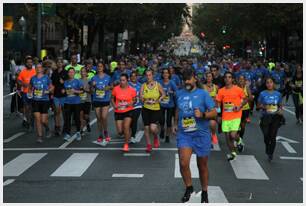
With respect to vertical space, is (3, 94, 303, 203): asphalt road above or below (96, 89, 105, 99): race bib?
below

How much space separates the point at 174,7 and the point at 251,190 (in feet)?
130

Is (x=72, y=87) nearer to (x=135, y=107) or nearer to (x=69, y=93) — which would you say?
(x=69, y=93)

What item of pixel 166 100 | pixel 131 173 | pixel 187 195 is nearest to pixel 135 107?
pixel 166 100

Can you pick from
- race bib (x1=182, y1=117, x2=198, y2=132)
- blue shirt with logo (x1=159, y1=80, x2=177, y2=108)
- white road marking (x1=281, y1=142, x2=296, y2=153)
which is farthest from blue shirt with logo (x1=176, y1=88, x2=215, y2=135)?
blue shirt with logo (x1=159, y1=80, x2=177, y2=108)

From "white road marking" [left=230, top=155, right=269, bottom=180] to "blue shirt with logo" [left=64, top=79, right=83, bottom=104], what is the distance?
3.93m

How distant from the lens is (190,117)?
8227 mm

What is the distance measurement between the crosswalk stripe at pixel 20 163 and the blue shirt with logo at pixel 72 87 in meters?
2.19

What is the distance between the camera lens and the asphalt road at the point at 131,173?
858 cm

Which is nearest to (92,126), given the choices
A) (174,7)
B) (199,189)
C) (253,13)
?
(199,189)

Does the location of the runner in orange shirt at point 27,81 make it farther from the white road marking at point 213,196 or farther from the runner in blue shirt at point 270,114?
the white road marking at point 213,196

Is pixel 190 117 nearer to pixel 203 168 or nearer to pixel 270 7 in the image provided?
pixel 203 168

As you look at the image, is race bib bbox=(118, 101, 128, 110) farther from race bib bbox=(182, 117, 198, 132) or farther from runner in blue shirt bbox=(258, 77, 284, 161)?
race bib bbox=(182, 117, 198, 132)

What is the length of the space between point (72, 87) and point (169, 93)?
6.67 ft

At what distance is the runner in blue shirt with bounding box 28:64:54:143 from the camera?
573 inches
